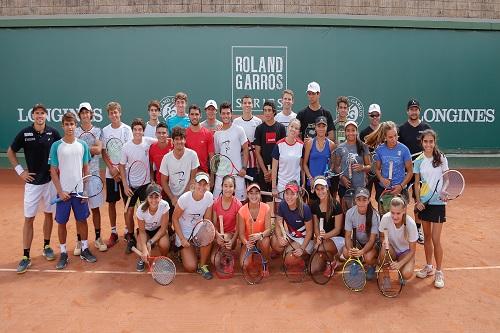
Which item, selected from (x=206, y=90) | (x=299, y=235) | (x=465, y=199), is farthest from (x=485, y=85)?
(x=299, y=235)

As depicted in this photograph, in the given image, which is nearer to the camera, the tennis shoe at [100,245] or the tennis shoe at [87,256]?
the tennis shoe at [87,256]

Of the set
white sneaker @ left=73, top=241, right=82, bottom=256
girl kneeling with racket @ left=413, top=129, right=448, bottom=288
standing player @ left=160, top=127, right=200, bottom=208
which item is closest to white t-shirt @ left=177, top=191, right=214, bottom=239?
standing player @ left=160, top=127, right=200, bottom=208

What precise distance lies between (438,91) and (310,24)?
168 inches

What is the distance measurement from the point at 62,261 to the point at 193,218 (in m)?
1.78

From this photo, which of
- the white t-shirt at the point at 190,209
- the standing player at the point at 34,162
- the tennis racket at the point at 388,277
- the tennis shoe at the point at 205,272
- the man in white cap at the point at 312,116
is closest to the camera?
the tennis racket at the point at 388,277

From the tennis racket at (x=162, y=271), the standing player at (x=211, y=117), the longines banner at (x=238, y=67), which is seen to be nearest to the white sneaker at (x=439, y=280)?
the tennis racket at (x=162, y=271)

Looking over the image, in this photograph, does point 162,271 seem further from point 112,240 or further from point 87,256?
point 112,240

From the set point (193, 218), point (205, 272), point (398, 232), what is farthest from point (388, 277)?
point (193, 218)

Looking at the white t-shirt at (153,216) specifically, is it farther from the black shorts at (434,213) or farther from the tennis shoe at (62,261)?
the black shorts at (434,213)

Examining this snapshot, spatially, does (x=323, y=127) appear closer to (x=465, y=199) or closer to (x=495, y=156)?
(x=465, y=199)

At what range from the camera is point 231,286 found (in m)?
4.52

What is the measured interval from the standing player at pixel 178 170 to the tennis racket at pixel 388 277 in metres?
2.52

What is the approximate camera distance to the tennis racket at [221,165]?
5445mm

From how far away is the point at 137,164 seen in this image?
17.7ft
